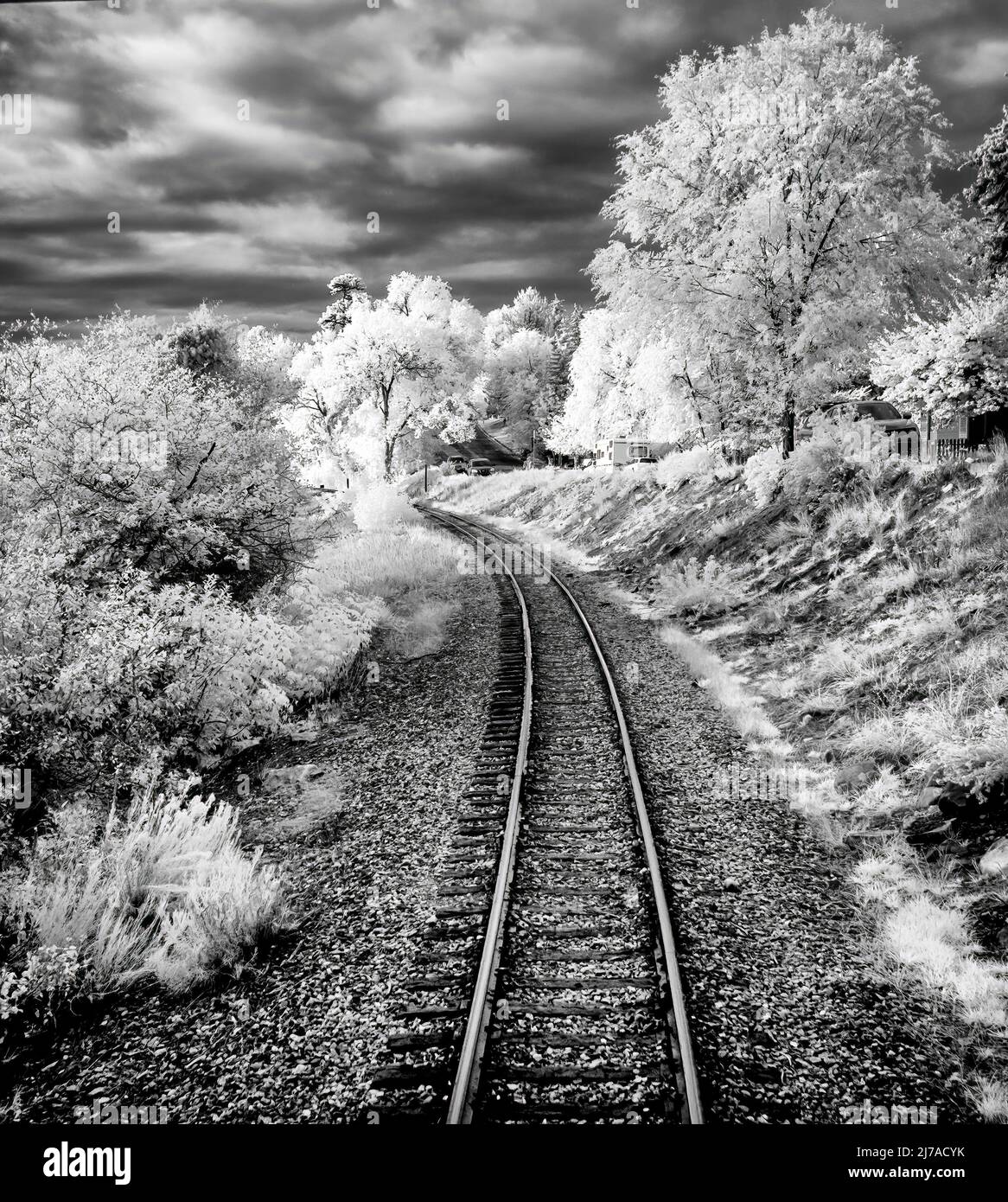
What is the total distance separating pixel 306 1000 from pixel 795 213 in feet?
49.6

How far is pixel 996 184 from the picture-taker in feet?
56.7

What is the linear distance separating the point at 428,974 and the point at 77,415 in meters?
8.12

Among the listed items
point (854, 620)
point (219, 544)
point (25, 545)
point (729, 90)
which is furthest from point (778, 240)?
point (25, 545)

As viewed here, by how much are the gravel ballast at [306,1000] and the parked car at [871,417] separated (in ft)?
42.4

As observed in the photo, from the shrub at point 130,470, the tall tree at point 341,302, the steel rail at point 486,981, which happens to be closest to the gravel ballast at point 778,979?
the steel rail at point 486,981

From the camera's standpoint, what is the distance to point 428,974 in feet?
16.2

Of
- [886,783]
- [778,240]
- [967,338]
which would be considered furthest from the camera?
[778,240]

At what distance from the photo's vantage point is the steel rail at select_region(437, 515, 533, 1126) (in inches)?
149

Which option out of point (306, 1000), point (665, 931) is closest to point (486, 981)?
point (306, 1000)

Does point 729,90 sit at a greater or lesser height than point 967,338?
greater

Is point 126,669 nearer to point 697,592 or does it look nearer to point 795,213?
point 697,592

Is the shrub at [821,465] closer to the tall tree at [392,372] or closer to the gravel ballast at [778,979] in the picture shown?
the gravel ballast at [778,979]

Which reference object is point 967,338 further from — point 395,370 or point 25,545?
point 395,370

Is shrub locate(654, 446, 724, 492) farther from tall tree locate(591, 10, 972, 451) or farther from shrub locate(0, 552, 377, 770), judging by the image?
shrub locate(0, 552, 377, 770)
